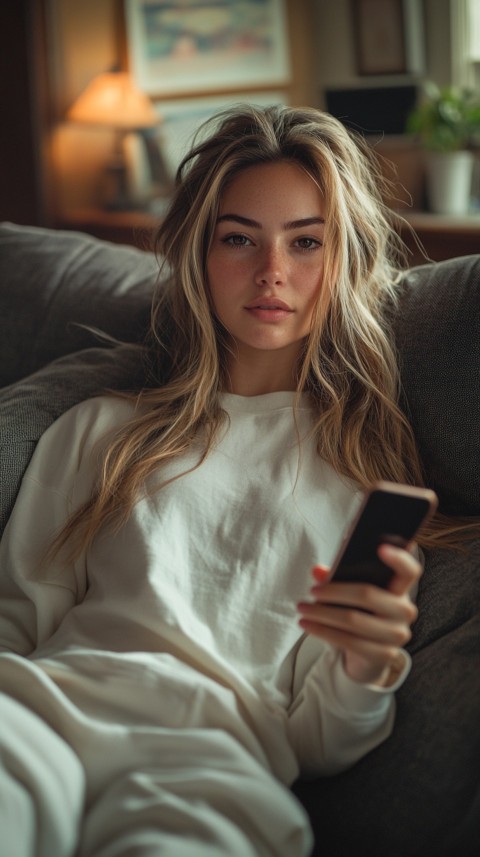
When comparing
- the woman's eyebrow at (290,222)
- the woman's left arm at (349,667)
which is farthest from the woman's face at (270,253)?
the woman's left arm at (349,667)

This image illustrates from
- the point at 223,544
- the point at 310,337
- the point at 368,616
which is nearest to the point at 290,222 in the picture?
the point at 310,337

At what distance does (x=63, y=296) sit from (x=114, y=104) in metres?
2.68

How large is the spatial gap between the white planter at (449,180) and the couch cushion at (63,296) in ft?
5.91

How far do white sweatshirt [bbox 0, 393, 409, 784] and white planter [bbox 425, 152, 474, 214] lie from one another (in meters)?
2.21

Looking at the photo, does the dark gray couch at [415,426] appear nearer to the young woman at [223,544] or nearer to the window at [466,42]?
the young woman at [223,544]

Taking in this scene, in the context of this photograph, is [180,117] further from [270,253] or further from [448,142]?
[270,253]

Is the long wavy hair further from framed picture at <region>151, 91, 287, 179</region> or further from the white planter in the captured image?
framed picture at <region>151, 91, 287, 179</region>

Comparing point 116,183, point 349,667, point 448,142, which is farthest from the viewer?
point 116,183

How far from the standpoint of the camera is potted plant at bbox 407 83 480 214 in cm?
321

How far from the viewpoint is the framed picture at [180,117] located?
4242 mm

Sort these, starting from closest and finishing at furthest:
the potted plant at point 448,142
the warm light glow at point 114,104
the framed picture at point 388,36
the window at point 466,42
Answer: the potted plant at point 448,142, the window at point 466,42, the framed picture at point 388,36, the warm light glow at point 114,104

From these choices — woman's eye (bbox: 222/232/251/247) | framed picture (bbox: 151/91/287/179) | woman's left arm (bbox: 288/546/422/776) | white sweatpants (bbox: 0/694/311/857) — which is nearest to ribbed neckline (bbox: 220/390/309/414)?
woman's eye (bbox: 222/232/251/247)

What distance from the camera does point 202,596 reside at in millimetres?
1196

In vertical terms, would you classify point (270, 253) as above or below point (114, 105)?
below
